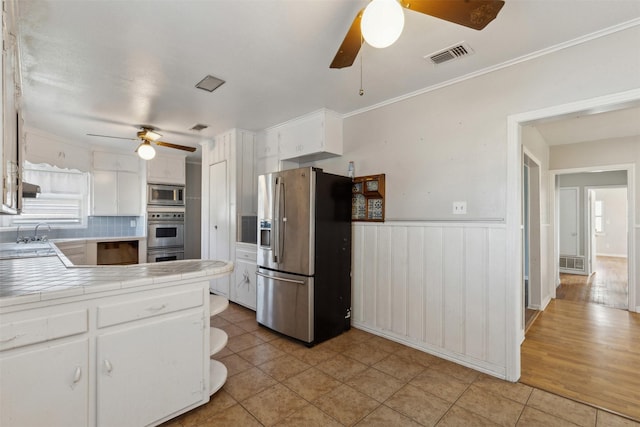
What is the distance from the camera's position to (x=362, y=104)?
3.33 m

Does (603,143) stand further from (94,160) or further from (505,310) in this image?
(94,160)

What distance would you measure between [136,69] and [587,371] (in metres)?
4.68

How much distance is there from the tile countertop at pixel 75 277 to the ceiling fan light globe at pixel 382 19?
168 cm

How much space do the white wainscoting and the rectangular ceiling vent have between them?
1377mm

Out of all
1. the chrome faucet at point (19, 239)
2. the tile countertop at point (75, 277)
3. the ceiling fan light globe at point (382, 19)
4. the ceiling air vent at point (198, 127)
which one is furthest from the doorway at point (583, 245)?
the chrome faucet at point (19, 239)

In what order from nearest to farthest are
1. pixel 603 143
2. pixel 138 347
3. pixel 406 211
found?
pixel 138 347 < pixel 406 211 < pixel 603 143

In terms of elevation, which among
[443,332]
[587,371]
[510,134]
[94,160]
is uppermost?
[94,160]

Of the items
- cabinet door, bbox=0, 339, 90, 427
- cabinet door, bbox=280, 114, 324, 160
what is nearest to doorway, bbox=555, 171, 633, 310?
cabinet door, bbox=280, 114, 324, 160

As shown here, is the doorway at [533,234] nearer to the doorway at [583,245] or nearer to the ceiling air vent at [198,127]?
the doorway at [583,245]

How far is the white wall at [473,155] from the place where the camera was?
2109 mm

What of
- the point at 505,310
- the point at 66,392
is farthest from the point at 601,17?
the point at 66,392

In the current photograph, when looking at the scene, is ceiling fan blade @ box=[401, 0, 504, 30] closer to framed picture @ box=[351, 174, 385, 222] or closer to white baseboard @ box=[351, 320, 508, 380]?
framed picture @ box=[351, 174, 385, 222]

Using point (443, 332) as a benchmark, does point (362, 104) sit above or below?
above

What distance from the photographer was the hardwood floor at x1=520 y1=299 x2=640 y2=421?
220 centimetres
